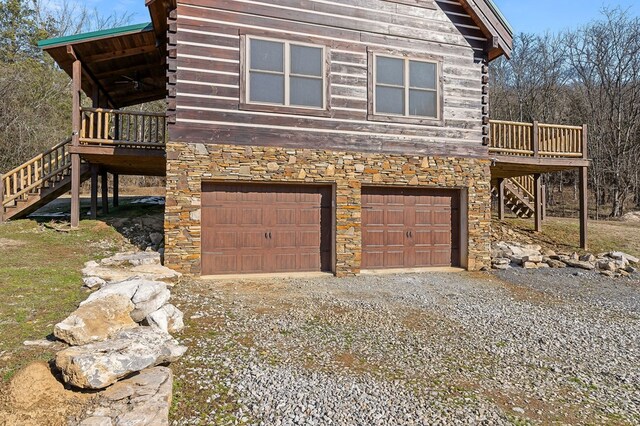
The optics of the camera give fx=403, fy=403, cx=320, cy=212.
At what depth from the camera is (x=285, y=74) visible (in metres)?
8.90

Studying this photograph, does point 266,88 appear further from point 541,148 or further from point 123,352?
point 541,148

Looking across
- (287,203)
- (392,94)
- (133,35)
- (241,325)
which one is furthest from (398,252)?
(133,35)

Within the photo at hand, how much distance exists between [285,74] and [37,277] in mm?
6142

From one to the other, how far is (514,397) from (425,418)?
1.00 meters

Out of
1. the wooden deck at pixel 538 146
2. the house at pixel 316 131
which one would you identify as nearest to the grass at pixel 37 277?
the house at pixel 316 131

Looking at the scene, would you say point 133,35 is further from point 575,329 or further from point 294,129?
point 575,329

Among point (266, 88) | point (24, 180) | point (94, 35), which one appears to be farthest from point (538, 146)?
point (24, 180)

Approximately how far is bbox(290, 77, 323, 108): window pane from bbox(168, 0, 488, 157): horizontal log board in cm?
25

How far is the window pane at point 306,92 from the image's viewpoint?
9.01 metres

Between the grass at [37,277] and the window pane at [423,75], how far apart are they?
8235 mm

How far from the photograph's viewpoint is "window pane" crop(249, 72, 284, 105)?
8727 mm

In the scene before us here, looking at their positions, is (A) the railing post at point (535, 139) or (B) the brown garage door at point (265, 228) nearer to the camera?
(B) the brown garage door at point (265, 228)

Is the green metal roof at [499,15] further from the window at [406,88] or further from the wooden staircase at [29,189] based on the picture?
the wooden staircase at [29,189]

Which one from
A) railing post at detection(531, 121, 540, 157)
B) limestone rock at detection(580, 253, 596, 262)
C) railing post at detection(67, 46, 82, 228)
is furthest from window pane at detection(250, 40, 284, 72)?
limestone rock at detection(580, 253, 596, 262)
